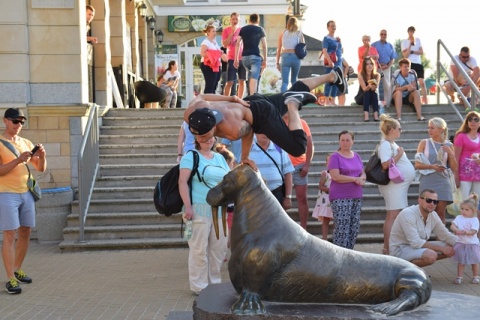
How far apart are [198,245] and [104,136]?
720 cm

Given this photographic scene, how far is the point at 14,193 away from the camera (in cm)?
885

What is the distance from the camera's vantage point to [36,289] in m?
8.98

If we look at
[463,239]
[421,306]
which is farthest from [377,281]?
[463,239]

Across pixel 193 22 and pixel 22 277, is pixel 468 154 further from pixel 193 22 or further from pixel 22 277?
pixel 193 22

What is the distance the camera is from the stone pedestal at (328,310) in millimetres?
5332

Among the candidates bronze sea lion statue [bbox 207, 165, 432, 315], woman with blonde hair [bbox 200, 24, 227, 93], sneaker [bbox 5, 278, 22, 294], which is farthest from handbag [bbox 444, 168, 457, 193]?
woman with blonde hair [bbox 200, 24, 227, 93]

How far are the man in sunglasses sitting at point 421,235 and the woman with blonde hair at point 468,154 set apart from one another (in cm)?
185

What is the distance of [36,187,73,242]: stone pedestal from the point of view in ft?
41.3

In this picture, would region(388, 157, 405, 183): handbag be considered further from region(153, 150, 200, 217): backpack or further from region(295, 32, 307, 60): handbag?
region(295, 32, 307, 60): handbag

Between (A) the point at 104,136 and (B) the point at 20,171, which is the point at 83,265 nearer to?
(B) the point at 20,171

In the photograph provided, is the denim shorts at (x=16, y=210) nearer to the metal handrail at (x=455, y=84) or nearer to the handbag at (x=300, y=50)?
the metal handrail at (x=455, y=84)

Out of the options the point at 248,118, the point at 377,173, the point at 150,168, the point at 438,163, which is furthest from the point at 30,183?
the point at 438,163

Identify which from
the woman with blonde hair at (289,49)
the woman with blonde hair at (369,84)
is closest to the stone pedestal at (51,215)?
the woman with blonde hair at (289,49)

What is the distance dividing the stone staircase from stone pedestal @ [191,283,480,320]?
6035mm
